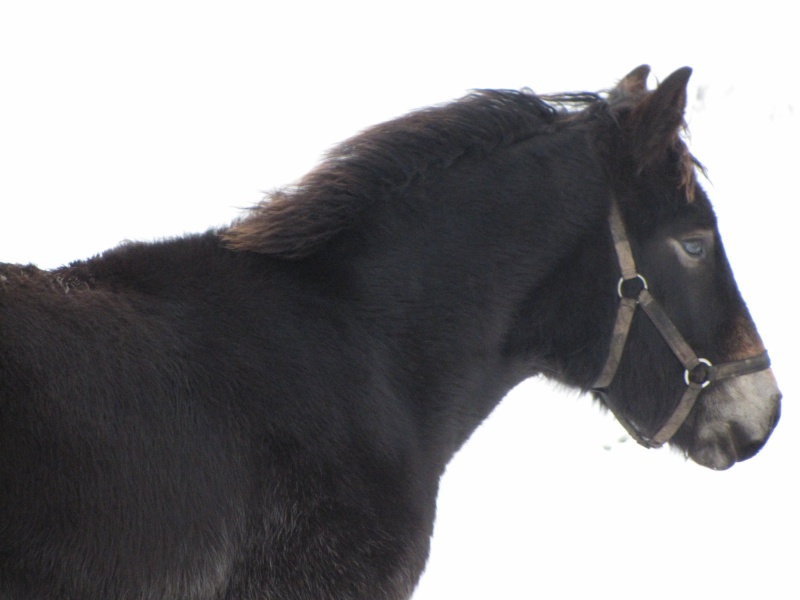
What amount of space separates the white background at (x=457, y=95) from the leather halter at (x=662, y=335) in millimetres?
2594

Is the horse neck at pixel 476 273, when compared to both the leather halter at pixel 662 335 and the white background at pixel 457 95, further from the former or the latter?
the white background at pixel 457 95

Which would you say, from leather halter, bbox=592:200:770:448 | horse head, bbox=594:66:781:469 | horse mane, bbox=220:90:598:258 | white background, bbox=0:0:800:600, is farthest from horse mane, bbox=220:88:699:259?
white background, bbox=0:0:800:600

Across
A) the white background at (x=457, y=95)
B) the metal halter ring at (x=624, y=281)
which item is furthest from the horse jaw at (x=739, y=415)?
the white background at (x=457, y=95)

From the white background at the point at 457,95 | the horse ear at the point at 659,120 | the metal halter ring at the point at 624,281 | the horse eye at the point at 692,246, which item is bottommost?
the white background at the point at 457,95

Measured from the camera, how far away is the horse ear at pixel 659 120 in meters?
2.79

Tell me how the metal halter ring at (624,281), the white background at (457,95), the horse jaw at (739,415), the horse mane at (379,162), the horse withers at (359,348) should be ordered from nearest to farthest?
the horse withers at (359,348) < the horse mane at (379,162) < the metal halter ring at (624,281) < the horse jaw at (739,415) < the white background at (457,95)

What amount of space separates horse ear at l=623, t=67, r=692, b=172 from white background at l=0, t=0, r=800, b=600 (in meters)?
3.18

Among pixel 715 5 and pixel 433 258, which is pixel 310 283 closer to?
pixel 433 258

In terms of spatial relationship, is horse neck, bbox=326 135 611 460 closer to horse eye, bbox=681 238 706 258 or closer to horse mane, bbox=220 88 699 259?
horse mane, bbox=220 88 699 259

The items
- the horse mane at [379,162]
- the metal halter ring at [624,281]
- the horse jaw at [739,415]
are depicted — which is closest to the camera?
the horse mane at [379,162]

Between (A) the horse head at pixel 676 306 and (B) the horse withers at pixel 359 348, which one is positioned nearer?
(B) the horse withers at pixel 359 348

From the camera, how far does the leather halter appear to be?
9.50 ft

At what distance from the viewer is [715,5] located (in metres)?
14.0

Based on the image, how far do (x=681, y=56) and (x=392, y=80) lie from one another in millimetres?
4345
